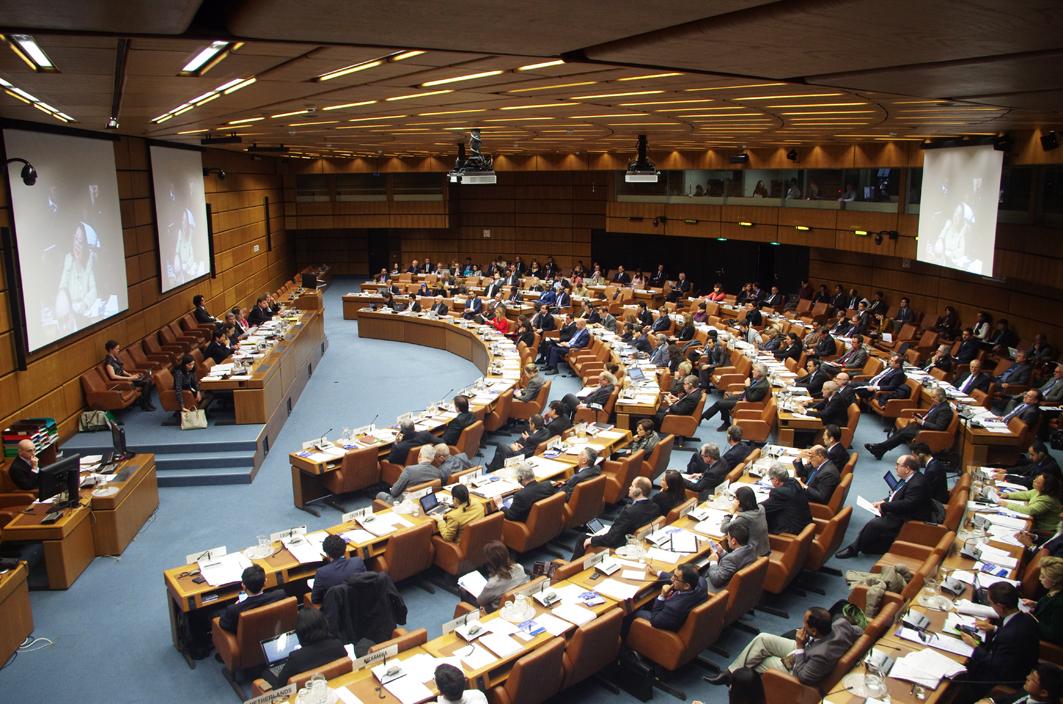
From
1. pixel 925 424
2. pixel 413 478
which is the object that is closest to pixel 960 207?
pixel 925 424

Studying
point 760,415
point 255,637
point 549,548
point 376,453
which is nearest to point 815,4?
point 255,637

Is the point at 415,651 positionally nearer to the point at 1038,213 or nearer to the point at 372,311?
the point at 1038,213

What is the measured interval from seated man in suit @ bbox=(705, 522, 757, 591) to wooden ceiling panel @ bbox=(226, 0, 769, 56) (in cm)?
453

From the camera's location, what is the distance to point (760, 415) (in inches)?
486

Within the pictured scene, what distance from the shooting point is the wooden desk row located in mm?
7992

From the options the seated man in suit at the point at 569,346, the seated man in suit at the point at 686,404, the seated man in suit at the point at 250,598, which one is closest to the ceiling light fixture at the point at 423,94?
the seated man in suit at the point at 250,598

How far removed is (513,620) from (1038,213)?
512 inches

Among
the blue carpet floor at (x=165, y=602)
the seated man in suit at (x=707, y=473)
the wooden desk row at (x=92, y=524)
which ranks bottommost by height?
the blue carpet floor at (x=165, y=602)

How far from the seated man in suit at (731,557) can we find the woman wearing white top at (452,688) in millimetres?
2587

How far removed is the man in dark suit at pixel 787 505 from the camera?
7.75 m

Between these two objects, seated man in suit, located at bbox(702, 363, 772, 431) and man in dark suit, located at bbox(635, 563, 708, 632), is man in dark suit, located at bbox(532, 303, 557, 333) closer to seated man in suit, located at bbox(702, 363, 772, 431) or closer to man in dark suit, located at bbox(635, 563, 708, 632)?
seated man in suit, located at bbox(702, 363, 772, 431)

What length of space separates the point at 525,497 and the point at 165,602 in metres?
3.69

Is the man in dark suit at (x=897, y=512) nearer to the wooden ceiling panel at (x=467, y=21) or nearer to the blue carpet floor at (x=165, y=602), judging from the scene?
the blue carpet floor at (x=165, y=602)

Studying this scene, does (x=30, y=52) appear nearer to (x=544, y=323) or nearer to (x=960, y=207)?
(x=960, y=207)
